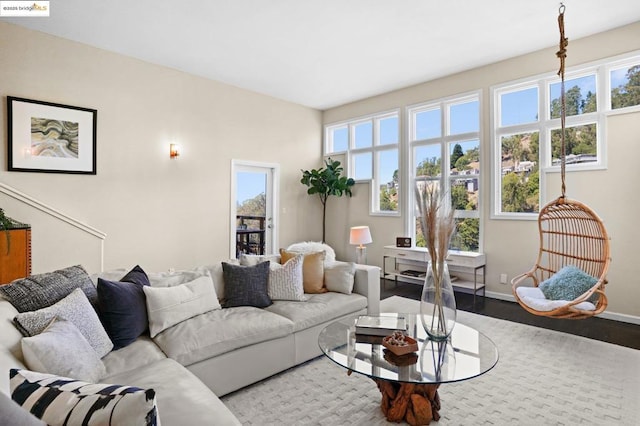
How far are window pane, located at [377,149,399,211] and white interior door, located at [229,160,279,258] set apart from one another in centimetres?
192

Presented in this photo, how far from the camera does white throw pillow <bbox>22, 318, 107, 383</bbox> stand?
1.38 meters

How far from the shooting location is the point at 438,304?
199 centimetres

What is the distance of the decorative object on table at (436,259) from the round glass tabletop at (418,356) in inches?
5.1

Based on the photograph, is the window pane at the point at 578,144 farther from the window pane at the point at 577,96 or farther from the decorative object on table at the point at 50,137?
the decorative object on table at the point at 50,137

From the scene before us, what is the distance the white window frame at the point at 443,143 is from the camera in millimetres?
4871

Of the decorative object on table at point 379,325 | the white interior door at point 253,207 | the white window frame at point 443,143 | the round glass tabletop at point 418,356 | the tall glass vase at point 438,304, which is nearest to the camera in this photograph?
the round glass tabletop at point 418,356

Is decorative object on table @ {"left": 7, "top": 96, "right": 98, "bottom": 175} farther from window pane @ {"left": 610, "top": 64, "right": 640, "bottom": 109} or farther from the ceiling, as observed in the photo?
window pane @ {"left": 610, "top": 64, "right": 640, "bottom": 109}

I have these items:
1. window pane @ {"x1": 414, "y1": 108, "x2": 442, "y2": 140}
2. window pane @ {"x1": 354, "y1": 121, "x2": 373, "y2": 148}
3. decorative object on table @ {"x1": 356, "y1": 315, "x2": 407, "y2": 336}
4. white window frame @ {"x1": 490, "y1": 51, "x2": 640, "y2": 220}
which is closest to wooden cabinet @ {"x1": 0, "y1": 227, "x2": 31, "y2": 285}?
decorative object on table @ {"x1": 356, "y1": 315, "x2": 407, "y2": 336}

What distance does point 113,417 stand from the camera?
2.76ft

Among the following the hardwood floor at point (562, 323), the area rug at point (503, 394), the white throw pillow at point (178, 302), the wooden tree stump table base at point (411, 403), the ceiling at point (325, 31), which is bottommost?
the area rug at point (503, 394)

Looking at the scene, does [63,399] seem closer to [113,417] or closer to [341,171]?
[113,417]

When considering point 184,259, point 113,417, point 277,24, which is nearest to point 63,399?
point 113,417

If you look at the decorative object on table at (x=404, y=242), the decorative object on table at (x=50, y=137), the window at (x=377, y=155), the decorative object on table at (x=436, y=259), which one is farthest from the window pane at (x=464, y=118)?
the decorative object on table at (x=50, y=137)

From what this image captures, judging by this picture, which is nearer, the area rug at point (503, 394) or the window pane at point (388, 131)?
the area rug at point (503, 394)
